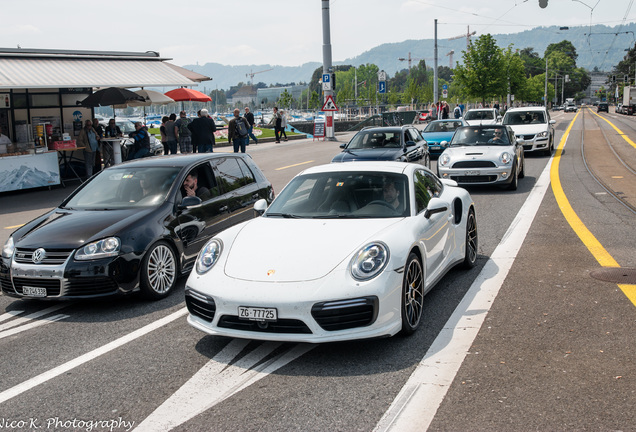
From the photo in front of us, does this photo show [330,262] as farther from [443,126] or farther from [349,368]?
[443,126]

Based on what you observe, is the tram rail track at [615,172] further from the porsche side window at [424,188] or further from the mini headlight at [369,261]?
the mini headlight at [369,261]

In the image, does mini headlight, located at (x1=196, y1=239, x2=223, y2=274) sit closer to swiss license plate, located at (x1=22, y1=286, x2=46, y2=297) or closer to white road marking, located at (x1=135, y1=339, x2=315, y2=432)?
white road marking, located at (x1=135, y1=339, x2=315, y2=432)

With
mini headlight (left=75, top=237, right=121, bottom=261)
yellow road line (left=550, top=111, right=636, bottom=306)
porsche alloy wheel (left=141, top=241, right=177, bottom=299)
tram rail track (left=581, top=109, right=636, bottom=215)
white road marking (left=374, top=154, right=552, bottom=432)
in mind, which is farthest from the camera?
tram rail track (left=581, top=109, right=636, bottom=215)

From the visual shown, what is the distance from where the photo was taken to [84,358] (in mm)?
4965

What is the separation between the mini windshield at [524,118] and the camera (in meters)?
23.7

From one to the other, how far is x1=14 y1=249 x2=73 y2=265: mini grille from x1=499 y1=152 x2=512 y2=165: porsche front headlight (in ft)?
33.8

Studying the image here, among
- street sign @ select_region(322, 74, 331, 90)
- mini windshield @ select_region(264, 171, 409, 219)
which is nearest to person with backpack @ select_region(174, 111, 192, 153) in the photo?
street sign @ select_region(322, 74, 331, 90)

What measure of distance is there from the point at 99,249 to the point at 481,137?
11.2 m

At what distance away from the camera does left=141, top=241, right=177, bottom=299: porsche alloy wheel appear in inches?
253

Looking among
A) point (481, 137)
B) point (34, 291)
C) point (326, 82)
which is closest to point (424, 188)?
point (34, 291)

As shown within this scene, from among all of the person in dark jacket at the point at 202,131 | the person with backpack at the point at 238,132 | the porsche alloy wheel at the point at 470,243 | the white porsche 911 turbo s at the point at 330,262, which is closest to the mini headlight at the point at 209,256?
the white porsche 911 turbo s at the point at 330,262

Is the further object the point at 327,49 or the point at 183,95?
the point at 327,49

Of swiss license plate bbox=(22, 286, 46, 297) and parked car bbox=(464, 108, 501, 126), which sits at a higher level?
parked car bbox=(464, 108, 501, 126)

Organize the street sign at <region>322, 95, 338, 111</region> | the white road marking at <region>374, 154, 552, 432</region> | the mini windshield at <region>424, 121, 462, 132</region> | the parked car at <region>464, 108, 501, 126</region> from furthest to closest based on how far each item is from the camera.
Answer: the street sign at <region>322, 95, 338, 111</region>, the parked car at <region>464, 108, 501, 126</region>, the mini windshield at <region>424, 121, 462, 132</region>, the white road marking at <region>374, 154, 552, 432</region>
